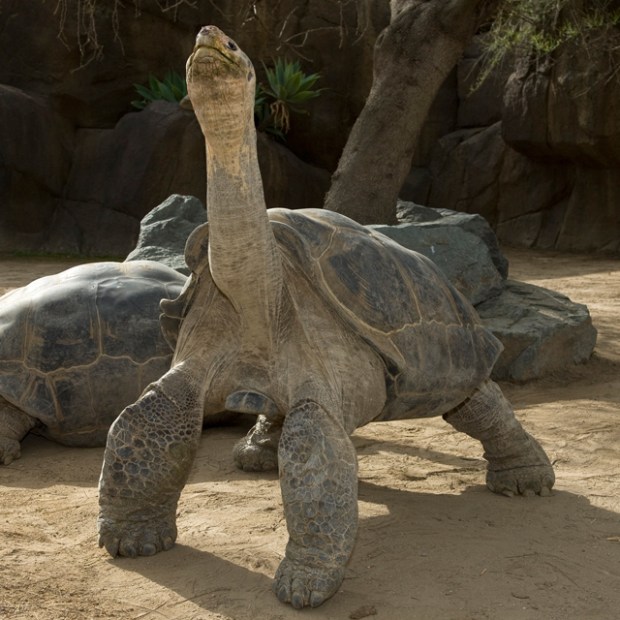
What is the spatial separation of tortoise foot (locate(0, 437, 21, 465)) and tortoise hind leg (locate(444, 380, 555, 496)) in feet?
6.52

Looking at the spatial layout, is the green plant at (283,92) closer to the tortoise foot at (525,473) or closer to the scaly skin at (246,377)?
the tortoise foot at (525,473)

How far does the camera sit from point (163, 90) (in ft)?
43.5

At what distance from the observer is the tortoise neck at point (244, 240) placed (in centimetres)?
255

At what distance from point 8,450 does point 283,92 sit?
10.0 m

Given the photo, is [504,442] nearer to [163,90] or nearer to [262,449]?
[262,449]

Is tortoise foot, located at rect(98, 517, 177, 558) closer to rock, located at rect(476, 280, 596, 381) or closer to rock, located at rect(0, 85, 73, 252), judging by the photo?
rock, located at rect(476, 280, 596, 381)

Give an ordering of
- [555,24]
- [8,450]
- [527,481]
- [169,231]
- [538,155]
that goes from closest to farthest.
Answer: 1. [527,481]
2. [8,450]
3. [169,231]
4. [555,24]
5. [538,155]

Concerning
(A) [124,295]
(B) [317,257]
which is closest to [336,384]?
(B) [317,257]

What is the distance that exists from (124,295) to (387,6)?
10470 millimetres

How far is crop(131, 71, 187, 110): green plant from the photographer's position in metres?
13.2

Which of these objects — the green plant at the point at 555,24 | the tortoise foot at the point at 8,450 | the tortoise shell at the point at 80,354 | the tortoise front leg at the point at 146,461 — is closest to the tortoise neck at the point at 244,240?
→ the tortoise front leg at the point at 146,461

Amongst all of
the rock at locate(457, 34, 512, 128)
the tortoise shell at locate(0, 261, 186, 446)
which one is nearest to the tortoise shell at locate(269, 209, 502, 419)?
the tortoise shell at locate(0, 261, 186, 446)

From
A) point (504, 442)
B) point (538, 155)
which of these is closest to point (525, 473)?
point (504, 442)

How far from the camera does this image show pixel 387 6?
45.9ft
